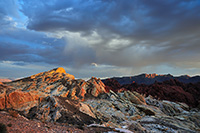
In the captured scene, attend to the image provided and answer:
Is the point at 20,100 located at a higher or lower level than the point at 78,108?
higher

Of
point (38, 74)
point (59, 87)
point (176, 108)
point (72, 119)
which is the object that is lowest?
point (176, 108)

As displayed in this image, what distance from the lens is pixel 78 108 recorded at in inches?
1238

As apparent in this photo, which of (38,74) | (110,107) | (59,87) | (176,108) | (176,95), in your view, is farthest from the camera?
(176,95)

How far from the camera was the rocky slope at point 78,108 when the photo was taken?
25.1m

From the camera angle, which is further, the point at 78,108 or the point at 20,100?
the point at 78,108

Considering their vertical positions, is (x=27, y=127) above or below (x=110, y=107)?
above

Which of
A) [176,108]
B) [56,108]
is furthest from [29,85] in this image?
[176,108]

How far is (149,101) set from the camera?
65312 mm

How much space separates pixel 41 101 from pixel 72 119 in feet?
29.4

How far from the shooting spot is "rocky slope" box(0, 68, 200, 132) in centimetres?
2509

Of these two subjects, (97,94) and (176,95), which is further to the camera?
(176,95)

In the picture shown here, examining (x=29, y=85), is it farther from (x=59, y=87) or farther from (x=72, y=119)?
(x=72, y=119)

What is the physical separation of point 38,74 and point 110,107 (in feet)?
108

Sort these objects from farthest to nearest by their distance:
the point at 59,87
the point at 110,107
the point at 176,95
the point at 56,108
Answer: the point at 176,95 → the point at 59,87 → the point at 110,107 → the point at 56,108
